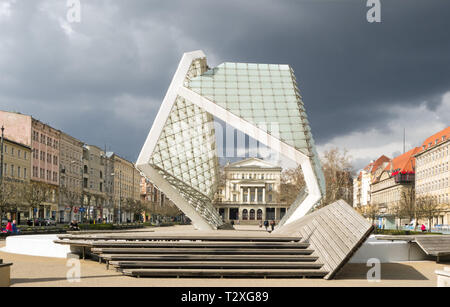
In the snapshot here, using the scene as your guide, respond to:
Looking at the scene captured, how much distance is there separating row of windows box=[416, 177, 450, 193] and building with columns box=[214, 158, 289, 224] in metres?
52.0

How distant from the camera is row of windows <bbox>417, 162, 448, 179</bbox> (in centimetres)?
8607

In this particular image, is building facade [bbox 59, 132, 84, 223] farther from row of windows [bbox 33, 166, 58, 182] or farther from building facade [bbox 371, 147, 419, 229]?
building facade [bbox 371, 147, 419, 229]

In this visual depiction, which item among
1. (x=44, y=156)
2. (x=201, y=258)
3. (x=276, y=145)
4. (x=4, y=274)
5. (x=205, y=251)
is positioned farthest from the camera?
(x=44, y=156)

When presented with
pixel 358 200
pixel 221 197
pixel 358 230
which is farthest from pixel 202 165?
pixel 358 200

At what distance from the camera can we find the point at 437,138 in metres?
93.4

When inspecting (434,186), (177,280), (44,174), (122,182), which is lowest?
(177,280)

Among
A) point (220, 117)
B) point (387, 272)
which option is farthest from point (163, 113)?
point (387, 272)

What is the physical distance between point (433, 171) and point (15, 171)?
2778 inches

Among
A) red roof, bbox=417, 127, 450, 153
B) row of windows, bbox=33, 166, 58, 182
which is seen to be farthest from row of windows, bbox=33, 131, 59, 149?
red roof, bbox=417, 127, 450, 153

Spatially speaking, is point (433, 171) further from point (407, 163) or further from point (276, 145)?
point (276, 145)

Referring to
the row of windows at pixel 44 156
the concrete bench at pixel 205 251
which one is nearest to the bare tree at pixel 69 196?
the row of windows at pixel 44 156

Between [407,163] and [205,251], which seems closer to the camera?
[205,251]

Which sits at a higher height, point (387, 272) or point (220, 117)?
point (220, 117)

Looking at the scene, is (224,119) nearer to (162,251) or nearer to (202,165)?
(202,165)
